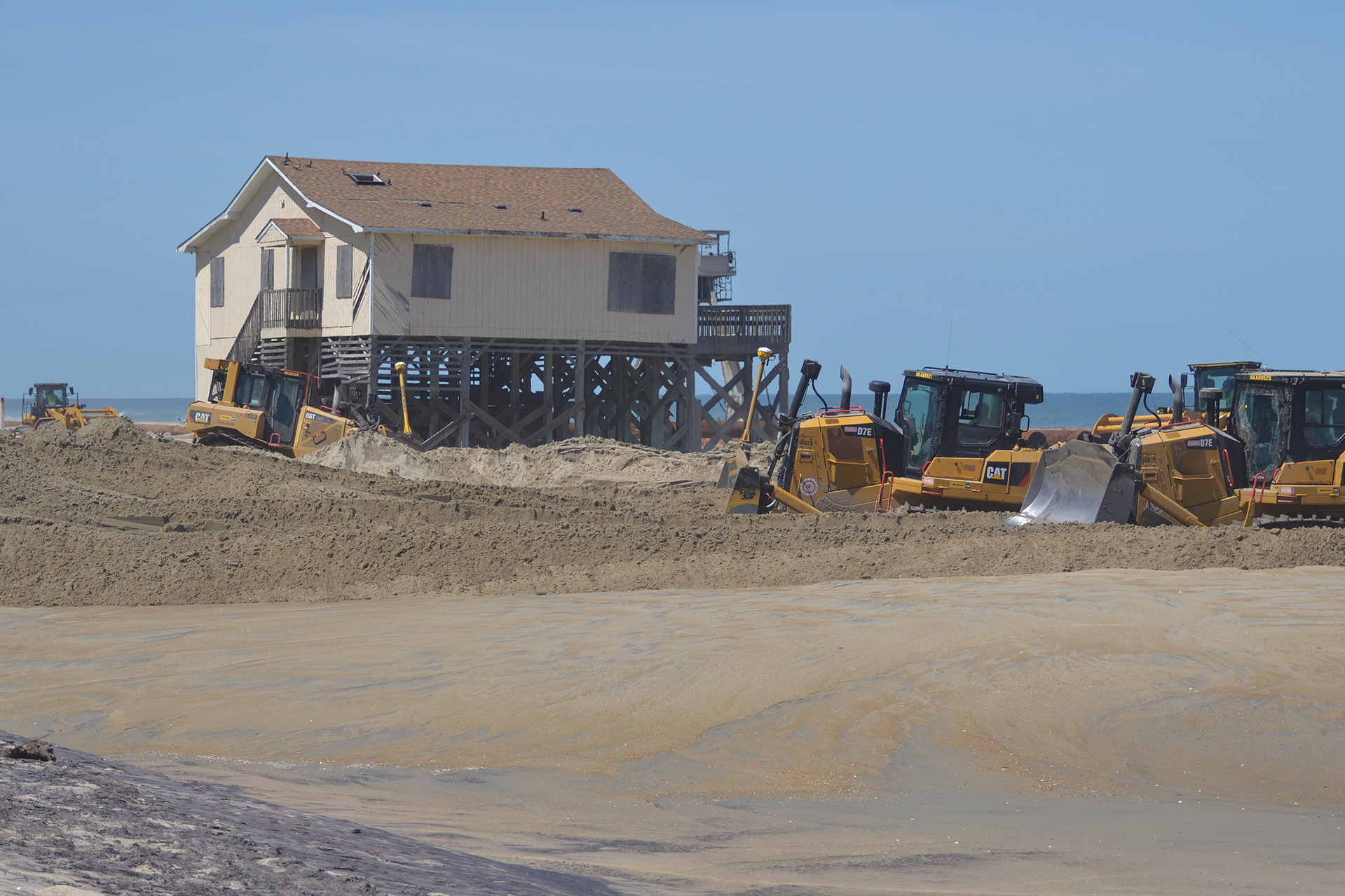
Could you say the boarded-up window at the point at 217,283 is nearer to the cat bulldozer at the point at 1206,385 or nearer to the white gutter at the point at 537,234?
the white gutter at the point at 537,234

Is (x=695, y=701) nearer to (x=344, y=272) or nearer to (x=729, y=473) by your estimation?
(x=729, y=473)

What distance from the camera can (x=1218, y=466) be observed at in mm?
15883

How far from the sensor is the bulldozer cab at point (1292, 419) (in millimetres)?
15867

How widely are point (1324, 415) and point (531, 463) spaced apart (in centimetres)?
1530

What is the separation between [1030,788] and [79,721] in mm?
5162

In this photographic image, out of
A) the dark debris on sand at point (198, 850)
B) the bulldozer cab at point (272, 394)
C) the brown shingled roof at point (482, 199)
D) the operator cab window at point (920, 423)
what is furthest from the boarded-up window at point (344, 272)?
the dark debris on sand at point (198, 850)

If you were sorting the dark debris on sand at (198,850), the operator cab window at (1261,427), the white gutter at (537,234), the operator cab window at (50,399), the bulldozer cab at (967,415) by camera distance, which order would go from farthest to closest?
the operator cab window at (50,399), the white gutter at (537,234), the bulldozer cab at (967,415), the operator cab window at (1261,427), the dark debris on sand at (198,850)

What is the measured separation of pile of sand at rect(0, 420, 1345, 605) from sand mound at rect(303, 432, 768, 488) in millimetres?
7742

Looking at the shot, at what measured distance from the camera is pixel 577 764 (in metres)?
7.19

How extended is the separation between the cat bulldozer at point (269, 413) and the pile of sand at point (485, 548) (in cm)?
814

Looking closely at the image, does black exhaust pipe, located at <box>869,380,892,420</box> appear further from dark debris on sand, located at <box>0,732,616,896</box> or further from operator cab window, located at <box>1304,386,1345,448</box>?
dark debris on sand, located at <box>0,732,616,896</box>

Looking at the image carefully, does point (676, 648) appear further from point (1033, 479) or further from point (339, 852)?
point (1033, 479)

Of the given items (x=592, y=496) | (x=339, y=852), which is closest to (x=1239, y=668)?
(x=339, y=852)

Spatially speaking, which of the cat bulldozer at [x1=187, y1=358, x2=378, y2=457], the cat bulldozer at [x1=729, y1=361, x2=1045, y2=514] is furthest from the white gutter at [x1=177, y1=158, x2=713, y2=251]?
the cat bulldozer at [x1=729, y1=361, x2=1045, y2=514]
